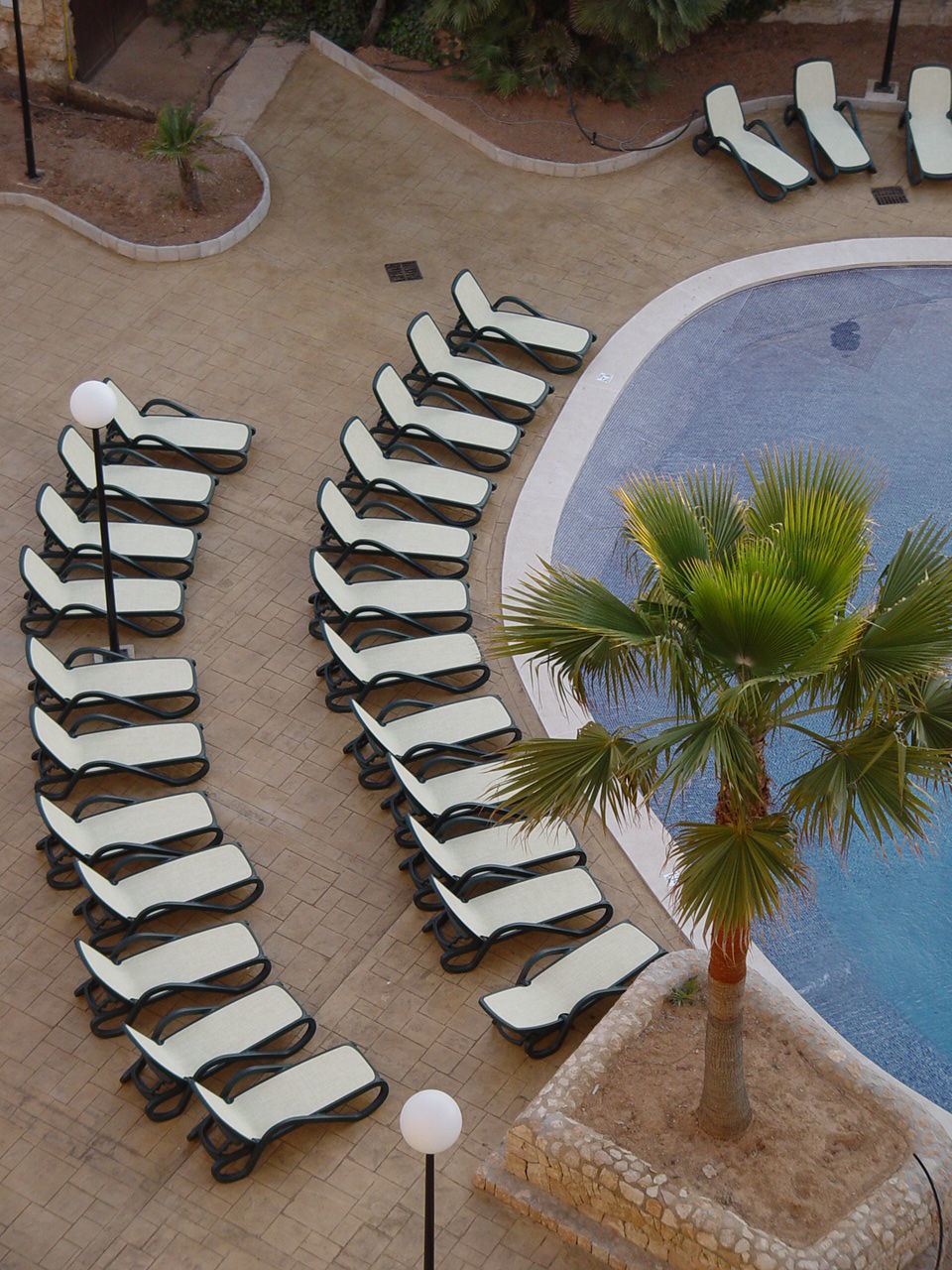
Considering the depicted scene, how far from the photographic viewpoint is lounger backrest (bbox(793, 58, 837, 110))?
1816 centimetres

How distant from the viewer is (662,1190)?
30.7 feet

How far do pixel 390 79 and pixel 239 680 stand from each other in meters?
8.30

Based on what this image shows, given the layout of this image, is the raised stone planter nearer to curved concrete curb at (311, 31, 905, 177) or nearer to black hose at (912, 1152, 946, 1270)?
black hose at (912, 1152, 946, 1270)

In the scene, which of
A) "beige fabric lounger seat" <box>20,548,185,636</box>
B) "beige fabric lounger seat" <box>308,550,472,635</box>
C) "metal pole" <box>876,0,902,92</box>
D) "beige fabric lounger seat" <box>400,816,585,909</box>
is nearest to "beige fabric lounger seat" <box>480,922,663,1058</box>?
"beige fabric lounger seat" <box>400,816,585,909</box>

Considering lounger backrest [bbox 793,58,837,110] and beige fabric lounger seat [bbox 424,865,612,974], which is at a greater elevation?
lounger backrest [bbox 793,58,837,110]

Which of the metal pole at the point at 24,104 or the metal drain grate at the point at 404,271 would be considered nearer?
the metal drain grate at the point at 404,271

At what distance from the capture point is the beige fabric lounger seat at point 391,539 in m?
13.6

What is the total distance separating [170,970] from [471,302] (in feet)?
23.5

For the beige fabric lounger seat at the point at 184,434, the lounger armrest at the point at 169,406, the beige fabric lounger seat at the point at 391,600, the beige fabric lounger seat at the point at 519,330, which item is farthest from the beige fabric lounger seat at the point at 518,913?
the beige fabric lounger seat at the point at 519,330

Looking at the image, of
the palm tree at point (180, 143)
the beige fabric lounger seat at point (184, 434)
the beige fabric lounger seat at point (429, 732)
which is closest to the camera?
the beige fabric lounger seat at point (429, 732)

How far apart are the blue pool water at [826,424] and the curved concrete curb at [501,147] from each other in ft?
7.36

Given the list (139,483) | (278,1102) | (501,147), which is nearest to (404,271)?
(501,147)

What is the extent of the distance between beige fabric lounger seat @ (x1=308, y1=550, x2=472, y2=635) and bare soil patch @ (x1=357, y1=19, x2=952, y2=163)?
20.7 feet

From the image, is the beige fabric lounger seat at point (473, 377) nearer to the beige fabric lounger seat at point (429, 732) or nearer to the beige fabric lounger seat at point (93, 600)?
the beige fabric lounger seat at point (93, 600)
